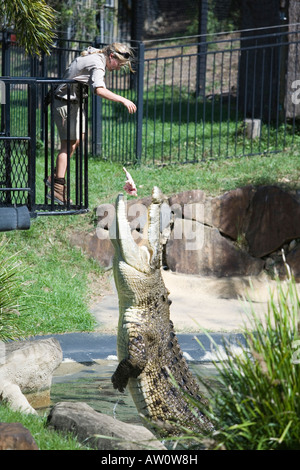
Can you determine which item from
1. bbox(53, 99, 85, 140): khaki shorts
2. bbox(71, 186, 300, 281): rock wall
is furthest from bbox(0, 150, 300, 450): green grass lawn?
bbox(53, 99, 85, 140): khaki shorts

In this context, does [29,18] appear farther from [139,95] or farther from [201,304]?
[201,304]

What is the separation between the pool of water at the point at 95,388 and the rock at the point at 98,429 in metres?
1.22

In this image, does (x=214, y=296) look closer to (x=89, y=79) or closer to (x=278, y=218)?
(x=278, y=218)

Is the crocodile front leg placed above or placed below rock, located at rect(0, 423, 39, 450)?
below

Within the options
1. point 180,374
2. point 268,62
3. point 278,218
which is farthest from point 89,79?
point 268,62

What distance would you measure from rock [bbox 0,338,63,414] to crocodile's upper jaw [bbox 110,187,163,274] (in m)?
1.24

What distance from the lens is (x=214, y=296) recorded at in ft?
25.7

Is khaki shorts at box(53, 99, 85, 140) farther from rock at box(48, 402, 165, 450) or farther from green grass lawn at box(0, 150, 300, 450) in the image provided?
rock at box(48, 402, 165, 450)

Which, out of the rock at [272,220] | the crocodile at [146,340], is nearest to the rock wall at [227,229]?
the rock at [272,220]

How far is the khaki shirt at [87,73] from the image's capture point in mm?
6105

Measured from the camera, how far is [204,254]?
28.0 ft

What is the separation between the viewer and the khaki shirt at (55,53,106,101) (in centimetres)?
611

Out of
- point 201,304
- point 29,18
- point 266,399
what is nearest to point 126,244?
point 266,399
